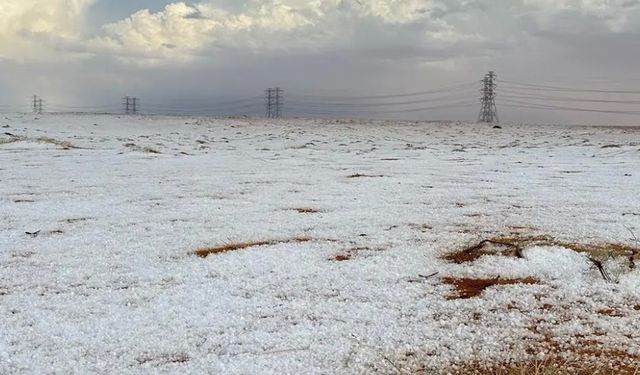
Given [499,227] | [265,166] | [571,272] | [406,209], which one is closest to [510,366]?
[571,272]

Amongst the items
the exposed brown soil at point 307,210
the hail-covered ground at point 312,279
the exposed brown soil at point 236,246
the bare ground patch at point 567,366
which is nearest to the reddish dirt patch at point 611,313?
the hail-covered ground at point 312,279

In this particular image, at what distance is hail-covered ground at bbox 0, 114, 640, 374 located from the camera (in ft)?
7.60

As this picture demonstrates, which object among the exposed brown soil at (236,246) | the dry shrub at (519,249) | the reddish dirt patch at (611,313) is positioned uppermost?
the dry shrub at (519,249)

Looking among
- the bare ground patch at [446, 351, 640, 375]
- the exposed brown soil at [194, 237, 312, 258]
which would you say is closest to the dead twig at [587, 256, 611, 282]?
the bare ground patch at [446, 351, 640, 375]

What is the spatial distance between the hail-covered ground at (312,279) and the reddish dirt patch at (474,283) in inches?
0.6

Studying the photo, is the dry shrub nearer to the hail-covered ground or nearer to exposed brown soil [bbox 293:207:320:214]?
the hail-covered ground

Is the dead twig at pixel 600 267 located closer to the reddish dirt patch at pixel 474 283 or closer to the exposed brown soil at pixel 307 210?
the reddish dirt patch at pixel 474 283

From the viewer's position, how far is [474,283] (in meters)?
3.08

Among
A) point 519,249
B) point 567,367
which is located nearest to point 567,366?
point 567,367

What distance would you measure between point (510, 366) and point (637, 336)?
0.62 m

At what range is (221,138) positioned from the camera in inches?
850

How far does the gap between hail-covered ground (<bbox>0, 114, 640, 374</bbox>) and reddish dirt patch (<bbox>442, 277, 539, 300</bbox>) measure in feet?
0.05

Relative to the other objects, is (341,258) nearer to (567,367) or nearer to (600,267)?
(600,267)

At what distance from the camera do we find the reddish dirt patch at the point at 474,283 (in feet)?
9.62
